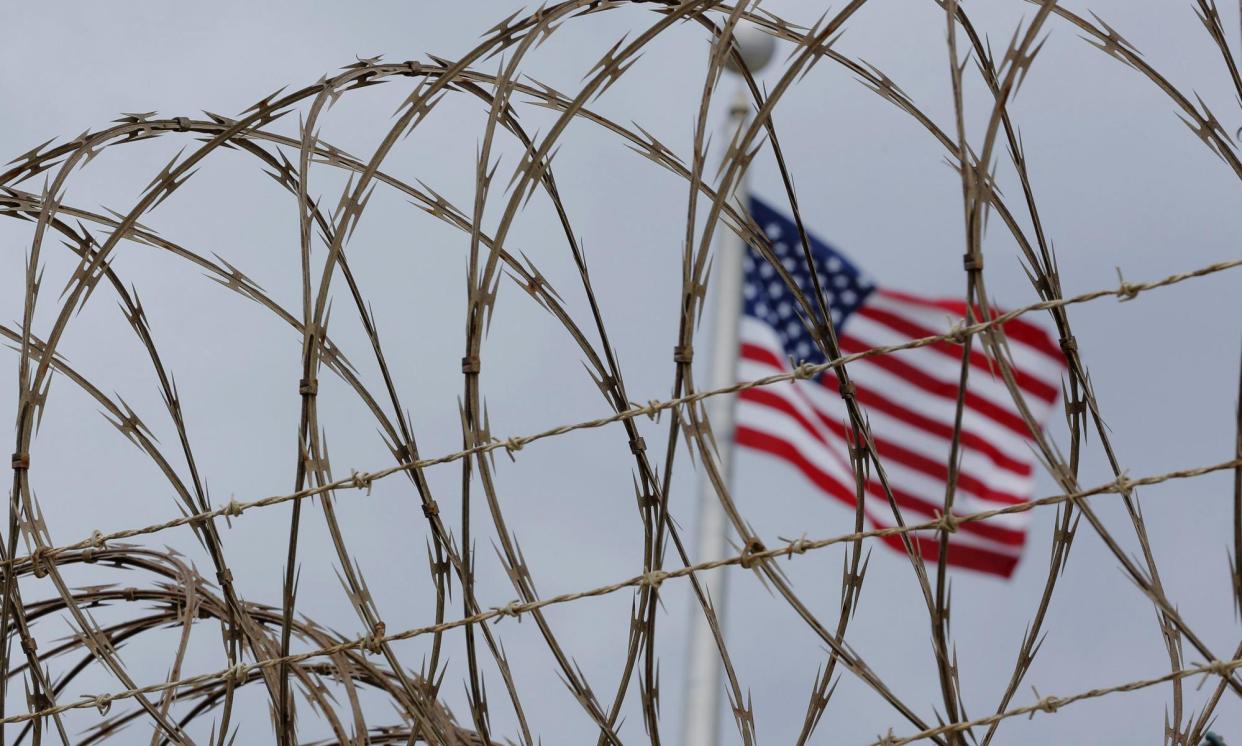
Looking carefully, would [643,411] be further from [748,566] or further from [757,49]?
[757,49]

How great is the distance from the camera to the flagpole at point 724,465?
8492 millimetres

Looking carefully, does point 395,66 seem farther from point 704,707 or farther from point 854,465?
point 704,707

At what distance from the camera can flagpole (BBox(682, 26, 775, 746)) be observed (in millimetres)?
8492

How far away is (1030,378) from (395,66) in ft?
27.1

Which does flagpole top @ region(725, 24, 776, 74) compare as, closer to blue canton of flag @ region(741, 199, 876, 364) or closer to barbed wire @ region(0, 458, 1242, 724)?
blue canton of flag @ region(741, 199, 876, 364)

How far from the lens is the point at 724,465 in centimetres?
838

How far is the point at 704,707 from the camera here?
8.51 m

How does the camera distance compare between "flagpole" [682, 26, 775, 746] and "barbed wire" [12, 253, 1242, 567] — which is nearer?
"barbed wire" [12, 253, 1242, 567]

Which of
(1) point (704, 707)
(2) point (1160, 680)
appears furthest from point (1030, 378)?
(2) point (1160, 680)

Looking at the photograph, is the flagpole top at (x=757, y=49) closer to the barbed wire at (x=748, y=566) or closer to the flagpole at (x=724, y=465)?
the flagpole at (x=724, y=465)

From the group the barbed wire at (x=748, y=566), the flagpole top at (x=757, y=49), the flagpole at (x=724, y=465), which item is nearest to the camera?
the barbed wire at (x=748, y=566)

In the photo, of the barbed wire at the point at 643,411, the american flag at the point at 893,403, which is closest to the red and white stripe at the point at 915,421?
the american flag at the point at 893,403

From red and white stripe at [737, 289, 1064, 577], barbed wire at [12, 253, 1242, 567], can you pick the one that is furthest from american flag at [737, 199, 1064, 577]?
barbed wire at [12, 253, 1242, 567]

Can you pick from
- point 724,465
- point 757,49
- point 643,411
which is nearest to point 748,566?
point 643,411
